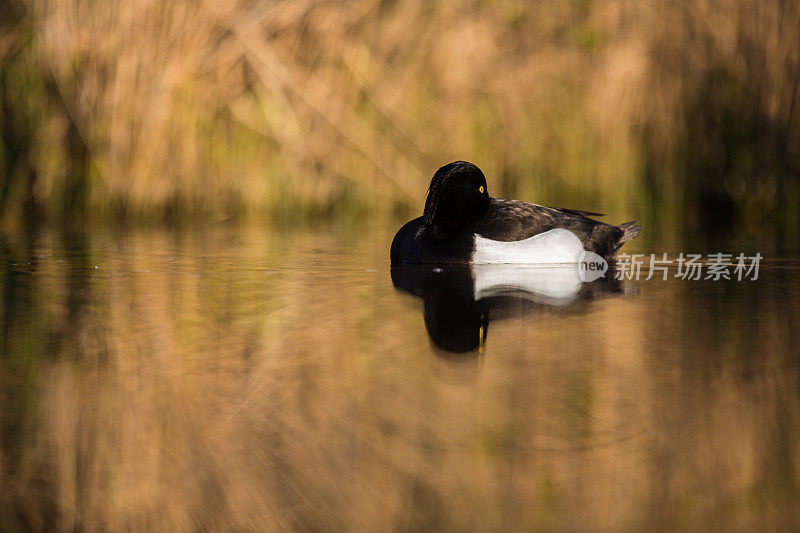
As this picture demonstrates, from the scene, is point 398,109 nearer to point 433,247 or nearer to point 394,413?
point 433,247

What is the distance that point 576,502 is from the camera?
1729 mm

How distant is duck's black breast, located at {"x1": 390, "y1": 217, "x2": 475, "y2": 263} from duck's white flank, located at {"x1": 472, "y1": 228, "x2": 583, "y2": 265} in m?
0.06

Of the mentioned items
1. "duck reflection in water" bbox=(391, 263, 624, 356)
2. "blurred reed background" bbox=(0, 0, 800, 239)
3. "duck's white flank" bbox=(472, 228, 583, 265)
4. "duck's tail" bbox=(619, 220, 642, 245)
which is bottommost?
"duck reflection in water" bbox=(391, 263, 624, 356)

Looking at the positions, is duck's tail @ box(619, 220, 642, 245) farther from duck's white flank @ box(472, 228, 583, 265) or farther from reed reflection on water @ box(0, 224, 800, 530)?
reed reflection on water @ box(0, 224, 800, 530)

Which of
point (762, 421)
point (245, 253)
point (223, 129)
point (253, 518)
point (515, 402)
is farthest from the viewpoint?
point (223, 129)

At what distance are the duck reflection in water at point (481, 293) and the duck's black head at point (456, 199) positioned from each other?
25 centimetres

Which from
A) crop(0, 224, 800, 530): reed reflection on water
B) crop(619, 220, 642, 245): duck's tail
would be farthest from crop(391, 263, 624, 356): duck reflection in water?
crop(619, 220, 642, 245): duck's tail

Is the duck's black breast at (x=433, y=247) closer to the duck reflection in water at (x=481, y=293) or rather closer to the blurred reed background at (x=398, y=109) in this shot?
the duck reflection in water at (x=481, y=293)

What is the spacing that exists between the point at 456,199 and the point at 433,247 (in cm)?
31

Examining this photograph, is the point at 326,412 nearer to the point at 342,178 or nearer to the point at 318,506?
the point at 318,506

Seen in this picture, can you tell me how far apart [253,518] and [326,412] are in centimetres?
62

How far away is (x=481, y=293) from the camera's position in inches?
171

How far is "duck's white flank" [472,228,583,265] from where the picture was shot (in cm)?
538

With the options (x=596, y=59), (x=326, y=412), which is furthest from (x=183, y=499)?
(x=596, y=59)
